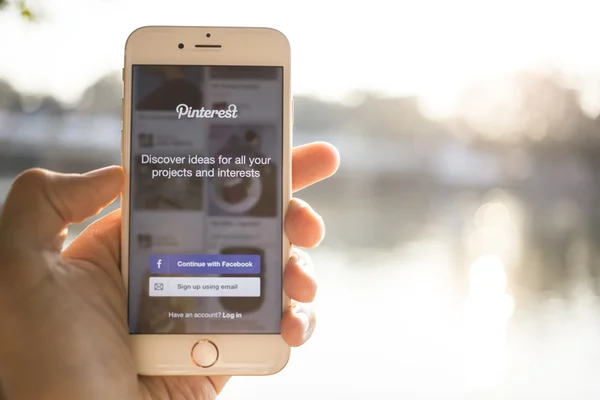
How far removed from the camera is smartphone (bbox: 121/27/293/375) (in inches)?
28.1

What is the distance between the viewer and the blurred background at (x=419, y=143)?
148 cm

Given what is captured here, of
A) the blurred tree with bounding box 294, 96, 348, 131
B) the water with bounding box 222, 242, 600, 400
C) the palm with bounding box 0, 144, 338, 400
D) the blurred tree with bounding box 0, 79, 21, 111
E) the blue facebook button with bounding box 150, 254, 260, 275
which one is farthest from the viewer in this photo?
the blurred tree with bounding box 294, 96, 348, 131

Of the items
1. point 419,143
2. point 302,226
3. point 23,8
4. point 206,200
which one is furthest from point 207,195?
point 419,143

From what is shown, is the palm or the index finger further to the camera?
the index finger

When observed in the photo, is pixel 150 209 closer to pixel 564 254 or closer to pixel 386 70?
pixel 386 70

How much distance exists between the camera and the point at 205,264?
0.72 meters

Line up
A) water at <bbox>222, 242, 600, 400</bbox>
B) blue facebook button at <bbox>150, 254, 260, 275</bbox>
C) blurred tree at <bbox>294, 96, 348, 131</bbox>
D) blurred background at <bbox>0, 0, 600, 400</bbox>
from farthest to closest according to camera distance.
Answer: blurred tree at <bbox>294, 96, 348, 131</bbox>, blurred background at <bbox>0, 0, 600, 400</bbox>, water at <bbox>222, 242, 600, 400</bbox>, blue facebook button at <bbox>150, 254, 260, 275</bbox>

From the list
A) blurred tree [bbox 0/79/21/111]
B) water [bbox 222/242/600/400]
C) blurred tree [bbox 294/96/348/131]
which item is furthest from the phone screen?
blurred tree [bbox 0/79/21/111]

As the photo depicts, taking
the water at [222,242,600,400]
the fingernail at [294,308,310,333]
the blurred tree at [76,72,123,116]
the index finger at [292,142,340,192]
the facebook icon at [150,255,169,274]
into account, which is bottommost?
the water at [222,242,600,400]

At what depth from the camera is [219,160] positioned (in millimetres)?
728

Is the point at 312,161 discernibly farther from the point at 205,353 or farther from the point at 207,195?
the point at 205,353

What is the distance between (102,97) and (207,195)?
4.52 feet

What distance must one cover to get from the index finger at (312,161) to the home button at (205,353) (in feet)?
0.72

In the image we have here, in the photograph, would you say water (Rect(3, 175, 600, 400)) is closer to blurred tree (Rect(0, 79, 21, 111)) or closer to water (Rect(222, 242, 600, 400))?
water (Rect(222, 242, 600, 400))
